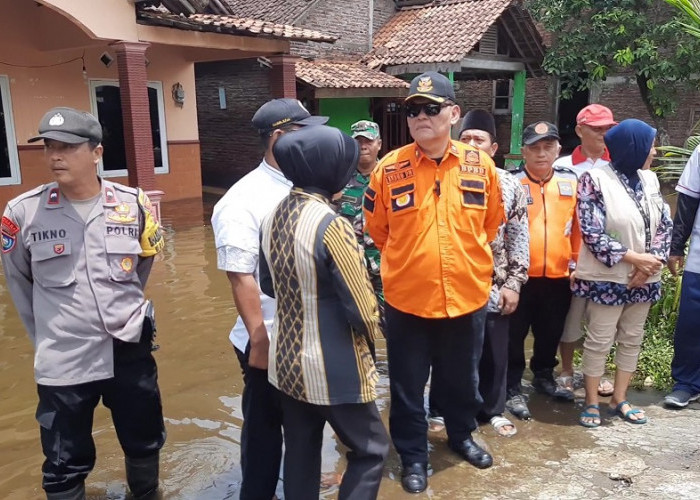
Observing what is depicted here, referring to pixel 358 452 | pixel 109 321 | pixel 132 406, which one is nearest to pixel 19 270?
pixel 109 321

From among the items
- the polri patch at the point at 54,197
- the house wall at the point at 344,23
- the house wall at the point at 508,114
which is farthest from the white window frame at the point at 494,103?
the polri patch at the point at 54,197

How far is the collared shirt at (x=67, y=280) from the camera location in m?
2.46

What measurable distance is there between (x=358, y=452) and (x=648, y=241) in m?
2.21

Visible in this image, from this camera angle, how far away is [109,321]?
252cm

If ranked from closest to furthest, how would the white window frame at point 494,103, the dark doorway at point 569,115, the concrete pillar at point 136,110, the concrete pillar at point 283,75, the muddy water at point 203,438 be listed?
1. the muddy water at point 203,438
2. the concrete pillar at point 136,110
3. the concrete pillar at point 283,75
4. the dark doorway at point 569,115
5. the white window frame at point 494,103

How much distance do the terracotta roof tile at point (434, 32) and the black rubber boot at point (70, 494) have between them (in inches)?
453

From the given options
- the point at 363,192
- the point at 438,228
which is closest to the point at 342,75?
the point at 363,192

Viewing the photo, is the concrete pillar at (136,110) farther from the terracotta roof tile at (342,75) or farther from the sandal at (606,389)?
the sandal at (606,389)

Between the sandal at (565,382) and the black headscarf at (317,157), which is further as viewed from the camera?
the sandal at (565,382)

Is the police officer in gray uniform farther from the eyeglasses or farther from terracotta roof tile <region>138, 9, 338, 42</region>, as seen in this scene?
terracotta roof tile <region>138, 9, 338, 42</region>

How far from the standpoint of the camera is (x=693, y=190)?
385 centimetres

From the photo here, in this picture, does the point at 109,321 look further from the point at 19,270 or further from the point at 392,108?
the point at 392,108

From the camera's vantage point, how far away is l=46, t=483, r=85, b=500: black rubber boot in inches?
98.5

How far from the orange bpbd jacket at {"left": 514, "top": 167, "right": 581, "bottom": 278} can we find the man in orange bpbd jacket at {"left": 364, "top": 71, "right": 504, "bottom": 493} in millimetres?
612
